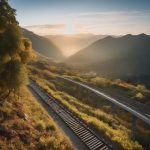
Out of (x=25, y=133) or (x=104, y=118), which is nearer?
(x=25, y=133)

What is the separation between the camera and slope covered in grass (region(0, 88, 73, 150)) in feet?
84.4

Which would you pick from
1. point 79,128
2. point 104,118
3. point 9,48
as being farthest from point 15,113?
point 104,118

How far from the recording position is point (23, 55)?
37.5 metres

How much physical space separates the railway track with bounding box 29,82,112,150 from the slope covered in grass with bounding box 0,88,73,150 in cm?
237

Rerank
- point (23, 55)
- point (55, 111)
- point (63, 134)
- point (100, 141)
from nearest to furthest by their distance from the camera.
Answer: point (100, 141) → point (63, 134) → point (23, 55) → point (55, 111)

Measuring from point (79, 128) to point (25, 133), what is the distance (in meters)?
8.70

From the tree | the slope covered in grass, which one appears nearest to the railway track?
the slope covered in grass

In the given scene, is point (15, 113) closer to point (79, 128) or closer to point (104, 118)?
point (79, 128)

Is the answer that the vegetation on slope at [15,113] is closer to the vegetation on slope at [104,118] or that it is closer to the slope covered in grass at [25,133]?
the slope covered in grass at [25,133]

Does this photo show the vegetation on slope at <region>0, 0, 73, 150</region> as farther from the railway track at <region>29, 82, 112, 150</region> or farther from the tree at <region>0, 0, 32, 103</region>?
the railway track at <region>29, 82, 112, 150</region>

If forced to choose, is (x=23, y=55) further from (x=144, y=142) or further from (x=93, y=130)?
(x=144, y=142)

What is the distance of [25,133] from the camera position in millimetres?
27969

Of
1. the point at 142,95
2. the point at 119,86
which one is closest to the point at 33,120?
the point at 142,95

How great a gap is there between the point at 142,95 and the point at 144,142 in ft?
112
